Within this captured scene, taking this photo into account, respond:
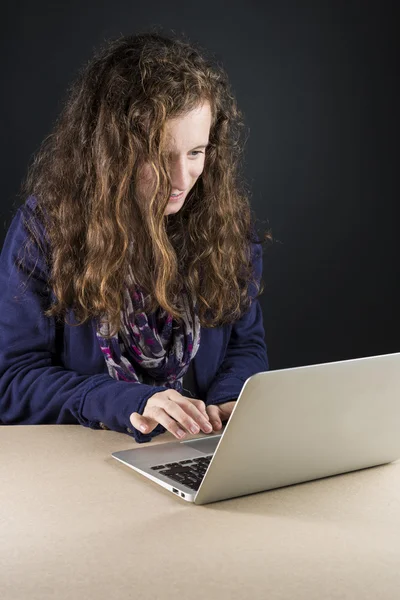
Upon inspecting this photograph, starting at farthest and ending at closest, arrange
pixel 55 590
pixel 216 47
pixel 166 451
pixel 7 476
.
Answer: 1. pixel 216 47
2. pixel 166 451
3. pixel 7 476
4. pixel 55 590

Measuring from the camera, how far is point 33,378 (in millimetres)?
1729

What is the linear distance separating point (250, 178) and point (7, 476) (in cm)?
218

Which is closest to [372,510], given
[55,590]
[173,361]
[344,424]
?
[344,424]

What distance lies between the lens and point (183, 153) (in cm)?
174

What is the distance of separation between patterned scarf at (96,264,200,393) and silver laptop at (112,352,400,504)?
1.73 ft

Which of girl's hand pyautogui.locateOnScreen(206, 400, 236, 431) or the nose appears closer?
girl's hand pyautogui.locateOnScreen(206, 400, 236, 431)

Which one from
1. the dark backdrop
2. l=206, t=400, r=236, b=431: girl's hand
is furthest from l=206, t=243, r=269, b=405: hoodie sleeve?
the dark backdrop

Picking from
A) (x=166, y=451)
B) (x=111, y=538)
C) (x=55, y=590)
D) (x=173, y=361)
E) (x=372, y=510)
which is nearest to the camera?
(x=55, y=590)

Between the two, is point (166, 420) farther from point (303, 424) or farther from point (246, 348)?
point (246, 348)

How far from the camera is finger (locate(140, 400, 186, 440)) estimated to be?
4.55 feet

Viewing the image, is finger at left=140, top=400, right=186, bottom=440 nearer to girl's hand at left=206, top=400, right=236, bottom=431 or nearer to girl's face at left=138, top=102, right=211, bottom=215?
girl's hand at left=206, top=400, right=236, bottom=431

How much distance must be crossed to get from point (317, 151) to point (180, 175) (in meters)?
1.75

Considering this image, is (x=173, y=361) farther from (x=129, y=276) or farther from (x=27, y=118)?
(x=27, y=118)

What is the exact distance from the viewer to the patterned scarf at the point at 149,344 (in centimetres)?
183
